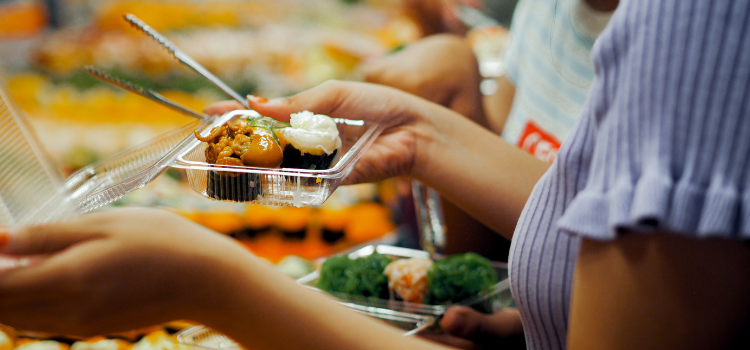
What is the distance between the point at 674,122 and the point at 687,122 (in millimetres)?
11

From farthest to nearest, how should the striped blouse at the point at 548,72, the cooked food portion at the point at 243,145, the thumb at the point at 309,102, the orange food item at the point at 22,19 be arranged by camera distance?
the orange food item at the point at 22,19
the striped blouse at the point at 548,72
the thumb at the point at 309,102
the cooked food portion at the point at 243,145

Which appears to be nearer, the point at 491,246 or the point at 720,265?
the point at 720,265

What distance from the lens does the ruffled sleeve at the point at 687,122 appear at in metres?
0.51

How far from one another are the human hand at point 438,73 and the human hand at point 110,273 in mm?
1297

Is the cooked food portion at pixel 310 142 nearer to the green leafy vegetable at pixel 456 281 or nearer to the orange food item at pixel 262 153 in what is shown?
the orange food item at pixel 262 153

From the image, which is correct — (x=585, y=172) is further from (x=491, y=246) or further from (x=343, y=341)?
(x=491, y=246)

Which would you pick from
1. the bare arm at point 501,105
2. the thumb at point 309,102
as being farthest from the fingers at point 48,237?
the bare arm at point 501,105

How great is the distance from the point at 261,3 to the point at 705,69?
3.20m

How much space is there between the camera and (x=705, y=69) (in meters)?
0.51

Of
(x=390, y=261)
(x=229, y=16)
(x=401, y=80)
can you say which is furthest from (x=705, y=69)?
(x=229, y=16)

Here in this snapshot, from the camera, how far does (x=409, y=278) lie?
1.48 meters

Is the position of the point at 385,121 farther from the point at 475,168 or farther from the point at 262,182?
the point at 262,182

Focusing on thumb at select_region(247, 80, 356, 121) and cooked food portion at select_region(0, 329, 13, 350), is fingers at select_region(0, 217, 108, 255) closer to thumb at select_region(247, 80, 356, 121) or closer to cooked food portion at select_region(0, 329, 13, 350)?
thumb at select_region(247, 80, 356, 121)

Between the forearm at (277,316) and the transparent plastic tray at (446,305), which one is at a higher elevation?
the forearm at (277,316)
